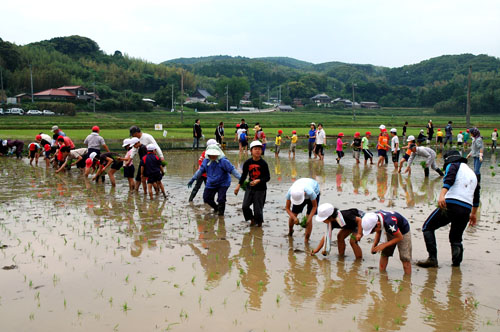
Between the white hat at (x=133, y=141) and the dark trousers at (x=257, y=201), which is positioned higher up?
the white hat at (x=133, y=141)

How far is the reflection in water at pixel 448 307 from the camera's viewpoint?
5.45 meters

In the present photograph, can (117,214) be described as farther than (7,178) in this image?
No

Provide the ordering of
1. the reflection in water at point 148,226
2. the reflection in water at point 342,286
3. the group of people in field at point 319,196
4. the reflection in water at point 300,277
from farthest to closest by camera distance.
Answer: the reflection in water at point 148,226
the group of people in field at point 319,196
the reflection in water at point 300,277
the reflection in water at point 342,286

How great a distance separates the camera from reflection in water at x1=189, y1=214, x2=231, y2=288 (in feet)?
23.1

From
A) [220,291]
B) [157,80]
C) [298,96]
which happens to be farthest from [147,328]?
[298,96]

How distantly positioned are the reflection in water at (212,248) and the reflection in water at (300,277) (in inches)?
39.5

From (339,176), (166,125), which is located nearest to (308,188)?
(339,176)

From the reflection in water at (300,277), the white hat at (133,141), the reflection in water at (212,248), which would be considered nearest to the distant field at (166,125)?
the white hat at (133,141)

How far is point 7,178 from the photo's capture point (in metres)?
15.8

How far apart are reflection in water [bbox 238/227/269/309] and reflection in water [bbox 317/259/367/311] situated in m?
0.81

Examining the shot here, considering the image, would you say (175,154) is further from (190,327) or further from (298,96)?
(298,96)

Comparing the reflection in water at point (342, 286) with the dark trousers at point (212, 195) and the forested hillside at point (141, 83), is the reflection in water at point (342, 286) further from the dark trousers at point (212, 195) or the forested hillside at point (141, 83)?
the forested hillside at point (141, 83)

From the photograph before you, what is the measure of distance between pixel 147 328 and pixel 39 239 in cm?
420

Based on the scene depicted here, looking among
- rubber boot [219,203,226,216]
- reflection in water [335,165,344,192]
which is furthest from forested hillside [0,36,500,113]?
rubber boot [219,203,226,216]
